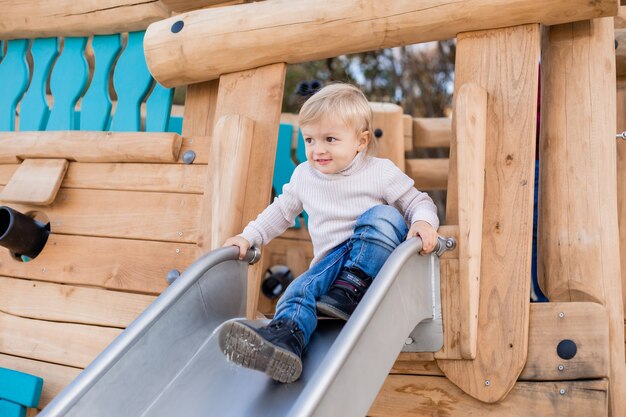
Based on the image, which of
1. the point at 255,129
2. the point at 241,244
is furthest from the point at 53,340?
the point at 255,129

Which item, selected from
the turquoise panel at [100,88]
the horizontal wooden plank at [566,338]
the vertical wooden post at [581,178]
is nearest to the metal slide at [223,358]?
the horizontal wooden plank at [566,338]

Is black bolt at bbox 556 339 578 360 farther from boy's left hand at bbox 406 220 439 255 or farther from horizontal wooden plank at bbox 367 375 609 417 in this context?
boy's left hand at bbox 406 220 439 255

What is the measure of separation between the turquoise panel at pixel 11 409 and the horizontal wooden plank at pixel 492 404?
1.61 m

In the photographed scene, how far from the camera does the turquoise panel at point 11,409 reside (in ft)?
10.3

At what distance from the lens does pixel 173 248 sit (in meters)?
3.11

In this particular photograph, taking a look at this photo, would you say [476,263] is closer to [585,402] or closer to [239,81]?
[585,402]

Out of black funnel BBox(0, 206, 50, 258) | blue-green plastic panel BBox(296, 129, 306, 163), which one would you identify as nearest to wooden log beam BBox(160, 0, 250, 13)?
black funnel BBox(0, 206, 50, 258)

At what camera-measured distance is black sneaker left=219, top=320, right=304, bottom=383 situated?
192cm

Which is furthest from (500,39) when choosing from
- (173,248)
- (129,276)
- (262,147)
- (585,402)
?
(129,276)

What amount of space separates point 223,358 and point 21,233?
1505mm

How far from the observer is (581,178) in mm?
2607

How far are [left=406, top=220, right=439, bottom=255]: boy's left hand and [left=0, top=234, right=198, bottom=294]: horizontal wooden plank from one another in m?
1.10

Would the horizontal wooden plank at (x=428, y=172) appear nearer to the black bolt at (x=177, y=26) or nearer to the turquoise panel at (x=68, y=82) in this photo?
the turquoise panel at (x=68, y=82)

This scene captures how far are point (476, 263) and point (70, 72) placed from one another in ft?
8.47
